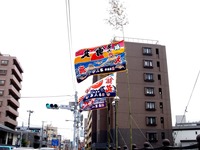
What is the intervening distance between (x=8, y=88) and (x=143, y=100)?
34626 millimetres

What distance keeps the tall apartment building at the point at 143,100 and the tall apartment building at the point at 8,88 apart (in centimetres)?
2501

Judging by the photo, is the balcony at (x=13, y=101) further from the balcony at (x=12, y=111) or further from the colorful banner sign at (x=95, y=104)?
the colorful banner sign at (x=95, y=104)

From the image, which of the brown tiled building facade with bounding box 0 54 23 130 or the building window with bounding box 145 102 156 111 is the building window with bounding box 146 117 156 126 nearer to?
the building window with bounding box 145 102 156 111

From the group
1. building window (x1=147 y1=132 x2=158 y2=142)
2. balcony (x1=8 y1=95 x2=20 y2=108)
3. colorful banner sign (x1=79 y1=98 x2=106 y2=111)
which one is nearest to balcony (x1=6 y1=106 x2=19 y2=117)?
balcony (x1=8 y1=95 x2=20 y2=108)

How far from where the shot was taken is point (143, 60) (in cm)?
4459

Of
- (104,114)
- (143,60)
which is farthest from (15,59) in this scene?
(143,60)

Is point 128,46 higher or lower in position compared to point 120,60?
higher

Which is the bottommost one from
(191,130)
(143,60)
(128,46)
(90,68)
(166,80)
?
(191,130)

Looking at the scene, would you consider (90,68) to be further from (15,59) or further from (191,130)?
(15,59)

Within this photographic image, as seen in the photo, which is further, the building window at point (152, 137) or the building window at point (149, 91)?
the building window at point (149, 91)

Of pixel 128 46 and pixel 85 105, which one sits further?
pixel 128 46

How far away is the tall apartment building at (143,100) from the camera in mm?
40469

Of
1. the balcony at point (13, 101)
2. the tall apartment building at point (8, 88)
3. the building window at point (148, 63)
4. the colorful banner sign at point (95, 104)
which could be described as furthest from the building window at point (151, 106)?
the balcony at point (13, 101)

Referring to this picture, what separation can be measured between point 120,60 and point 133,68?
36484 mm
